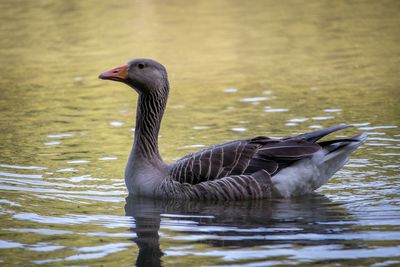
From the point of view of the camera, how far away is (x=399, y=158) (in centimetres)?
1054

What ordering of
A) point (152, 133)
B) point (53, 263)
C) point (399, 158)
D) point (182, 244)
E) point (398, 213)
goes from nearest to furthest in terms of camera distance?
point (53, 263) → point (182, 244) → point (398, 213) → point (152, 133) → point (399, 158)

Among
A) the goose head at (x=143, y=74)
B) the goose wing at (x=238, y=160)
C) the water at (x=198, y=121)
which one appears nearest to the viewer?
the water at (x=198, y=121)

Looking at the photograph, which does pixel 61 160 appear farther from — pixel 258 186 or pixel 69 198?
pixel 258 186

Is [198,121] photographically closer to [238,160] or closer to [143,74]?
→ [143,74]

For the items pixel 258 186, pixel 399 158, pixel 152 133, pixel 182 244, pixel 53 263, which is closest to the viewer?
pixel 53 263

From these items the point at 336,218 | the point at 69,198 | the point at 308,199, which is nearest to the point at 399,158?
the point at 308,199

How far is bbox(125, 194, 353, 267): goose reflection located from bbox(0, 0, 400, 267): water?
20 mm

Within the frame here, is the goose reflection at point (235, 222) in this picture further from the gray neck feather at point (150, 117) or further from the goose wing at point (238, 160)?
Result: the gray neck feather at point (150, 117)

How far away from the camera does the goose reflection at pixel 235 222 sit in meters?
7.61

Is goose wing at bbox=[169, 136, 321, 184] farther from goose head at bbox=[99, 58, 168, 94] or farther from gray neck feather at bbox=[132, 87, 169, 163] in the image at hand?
goose head at bbox=[99, 58, 168, 94]

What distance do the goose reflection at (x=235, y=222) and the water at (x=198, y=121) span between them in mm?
20

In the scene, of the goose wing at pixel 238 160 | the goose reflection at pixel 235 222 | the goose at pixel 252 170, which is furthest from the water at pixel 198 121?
the goose wing at pixel 238 160

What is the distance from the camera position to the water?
758cm

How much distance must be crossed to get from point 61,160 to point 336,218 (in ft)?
13.5
